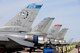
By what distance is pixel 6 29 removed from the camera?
2148 centimetres

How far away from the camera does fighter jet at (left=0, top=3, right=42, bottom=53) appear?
1883 cm

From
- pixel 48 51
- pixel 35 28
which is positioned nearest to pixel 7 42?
pixel 48 51

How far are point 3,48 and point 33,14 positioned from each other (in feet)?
17.0

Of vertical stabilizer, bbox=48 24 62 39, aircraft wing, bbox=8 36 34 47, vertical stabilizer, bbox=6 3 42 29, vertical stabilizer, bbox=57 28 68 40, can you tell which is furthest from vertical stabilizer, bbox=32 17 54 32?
vertical stabilizer, bbox=57 28 68 40

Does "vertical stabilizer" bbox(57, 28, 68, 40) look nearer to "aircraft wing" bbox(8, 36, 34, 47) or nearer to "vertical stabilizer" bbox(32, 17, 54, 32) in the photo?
"vertical stabilizer" bbox(32, 17, 54, 32)

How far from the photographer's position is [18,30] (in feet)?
70.6

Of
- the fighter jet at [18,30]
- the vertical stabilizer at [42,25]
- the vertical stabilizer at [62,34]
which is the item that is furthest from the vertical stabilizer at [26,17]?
the vertical stabilizer at [62,34]

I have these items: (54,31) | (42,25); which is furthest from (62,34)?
(42,25)

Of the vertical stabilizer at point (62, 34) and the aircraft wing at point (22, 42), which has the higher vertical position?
the vertical stabilizer at point (62, 34)

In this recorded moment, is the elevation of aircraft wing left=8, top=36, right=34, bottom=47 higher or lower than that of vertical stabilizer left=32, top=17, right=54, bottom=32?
lower

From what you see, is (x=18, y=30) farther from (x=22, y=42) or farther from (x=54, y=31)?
(x=54, y=31)

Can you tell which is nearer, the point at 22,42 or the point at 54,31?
the point at 22,42

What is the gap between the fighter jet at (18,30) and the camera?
61.8 feet

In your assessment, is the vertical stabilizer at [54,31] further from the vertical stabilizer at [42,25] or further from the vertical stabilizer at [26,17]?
the vertical stabilizer at [26,17]
